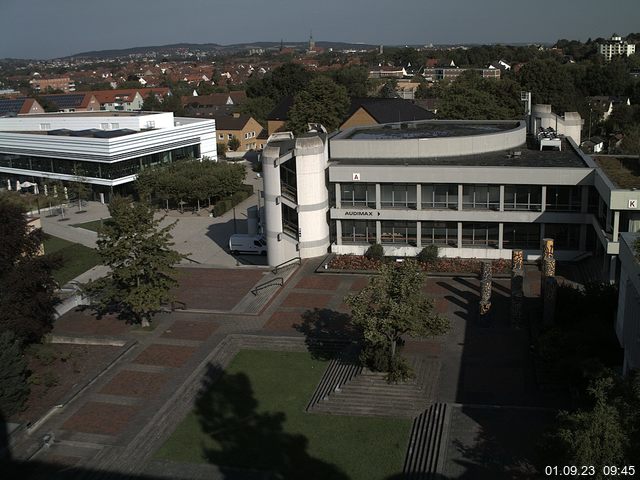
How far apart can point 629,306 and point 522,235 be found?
1593cm

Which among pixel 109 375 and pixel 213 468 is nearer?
pixel 213 468

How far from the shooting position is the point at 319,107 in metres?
73.2

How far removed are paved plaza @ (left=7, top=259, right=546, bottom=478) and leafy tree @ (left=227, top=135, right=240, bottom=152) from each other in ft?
155

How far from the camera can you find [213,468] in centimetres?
1950

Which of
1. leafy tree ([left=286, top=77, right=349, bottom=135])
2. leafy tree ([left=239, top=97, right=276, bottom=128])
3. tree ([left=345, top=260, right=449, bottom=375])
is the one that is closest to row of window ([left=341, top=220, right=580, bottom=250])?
tree ([left=345, top=260, right=449, bottom=375])

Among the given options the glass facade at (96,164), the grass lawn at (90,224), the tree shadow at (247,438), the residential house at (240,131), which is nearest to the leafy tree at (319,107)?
the residential house at (240,131)

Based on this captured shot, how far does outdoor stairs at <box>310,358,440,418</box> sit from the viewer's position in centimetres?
2217

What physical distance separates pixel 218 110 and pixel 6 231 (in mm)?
83374

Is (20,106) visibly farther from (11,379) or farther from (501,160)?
(11,379)

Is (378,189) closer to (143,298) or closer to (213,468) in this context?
(143,298)

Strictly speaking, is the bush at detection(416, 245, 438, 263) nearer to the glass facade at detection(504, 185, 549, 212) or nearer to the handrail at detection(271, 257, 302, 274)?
the glass facade at detection(504, 185, 549, 212)

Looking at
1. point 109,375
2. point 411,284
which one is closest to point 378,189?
point 411,284

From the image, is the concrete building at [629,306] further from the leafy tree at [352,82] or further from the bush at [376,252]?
the leafy tree at [352,82]

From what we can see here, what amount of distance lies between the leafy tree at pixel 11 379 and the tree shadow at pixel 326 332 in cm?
1011
